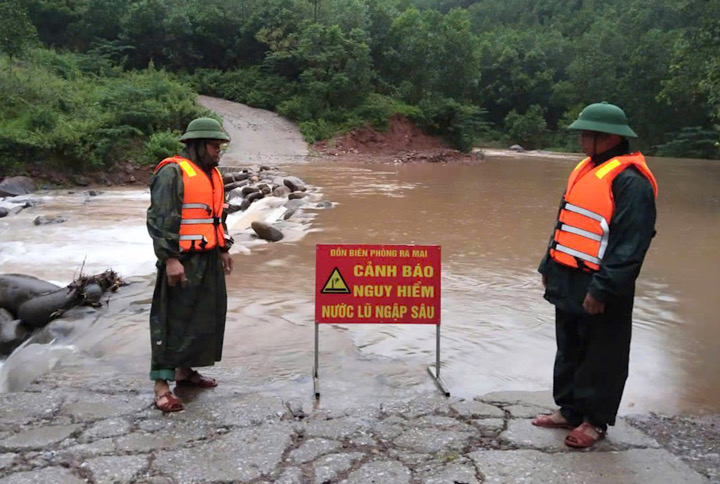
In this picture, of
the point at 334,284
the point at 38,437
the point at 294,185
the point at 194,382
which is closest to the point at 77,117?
the point at 294,185

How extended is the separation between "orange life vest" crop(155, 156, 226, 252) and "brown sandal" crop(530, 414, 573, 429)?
2.27 metres

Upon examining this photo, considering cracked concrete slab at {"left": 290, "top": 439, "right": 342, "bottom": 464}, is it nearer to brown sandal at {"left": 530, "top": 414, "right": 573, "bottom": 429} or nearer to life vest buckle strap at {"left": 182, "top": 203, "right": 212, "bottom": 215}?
brown sandal at {"left": 530, "top": 414, "right": 573, "bottom": 429}

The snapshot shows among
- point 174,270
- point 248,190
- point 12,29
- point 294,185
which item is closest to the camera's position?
point 174,270

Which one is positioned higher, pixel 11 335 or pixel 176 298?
pixel 176 298

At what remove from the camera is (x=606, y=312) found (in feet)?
11.8

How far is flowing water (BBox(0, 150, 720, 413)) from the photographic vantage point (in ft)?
16.5

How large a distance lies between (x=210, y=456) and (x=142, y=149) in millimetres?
20056

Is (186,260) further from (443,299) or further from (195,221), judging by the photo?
(443,299)

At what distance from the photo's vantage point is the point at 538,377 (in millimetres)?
5145

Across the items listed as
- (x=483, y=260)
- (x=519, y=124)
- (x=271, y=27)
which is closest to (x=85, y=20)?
(x=271, y=27)

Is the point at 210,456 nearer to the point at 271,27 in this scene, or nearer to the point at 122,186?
the point at 122,186

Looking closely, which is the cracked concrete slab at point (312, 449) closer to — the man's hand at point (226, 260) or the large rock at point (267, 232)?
the man's hand at point (226, 260)

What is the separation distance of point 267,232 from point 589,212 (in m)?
8.05

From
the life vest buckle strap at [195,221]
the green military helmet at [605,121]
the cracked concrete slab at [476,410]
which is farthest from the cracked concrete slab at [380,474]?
the green military helmet at [605,121]
